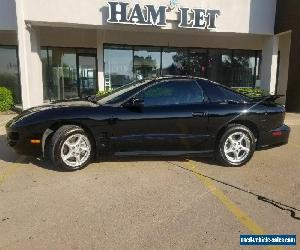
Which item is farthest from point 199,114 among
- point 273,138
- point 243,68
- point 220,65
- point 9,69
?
point 243,68

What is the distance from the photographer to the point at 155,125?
4953mm

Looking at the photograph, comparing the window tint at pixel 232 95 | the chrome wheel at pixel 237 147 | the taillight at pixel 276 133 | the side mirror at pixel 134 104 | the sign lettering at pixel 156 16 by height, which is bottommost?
the chrome wheel at pixel 237 147

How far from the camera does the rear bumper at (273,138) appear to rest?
5.38 meters

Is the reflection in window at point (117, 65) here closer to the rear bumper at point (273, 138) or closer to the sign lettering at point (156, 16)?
the sign lettering at point (156, 16)

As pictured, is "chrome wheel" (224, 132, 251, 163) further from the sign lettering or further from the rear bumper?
the sign lettering

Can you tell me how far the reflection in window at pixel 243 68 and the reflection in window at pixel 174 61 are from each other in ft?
8.67

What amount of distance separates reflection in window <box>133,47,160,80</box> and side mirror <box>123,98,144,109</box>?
9.44 meters

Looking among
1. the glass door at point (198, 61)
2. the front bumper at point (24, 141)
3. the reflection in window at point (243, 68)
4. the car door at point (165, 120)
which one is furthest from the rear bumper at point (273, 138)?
Result: the reflection in window at point (243, 68)

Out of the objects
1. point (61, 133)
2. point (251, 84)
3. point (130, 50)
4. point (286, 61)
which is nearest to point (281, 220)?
point (61, 133)

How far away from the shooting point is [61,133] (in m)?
4.66

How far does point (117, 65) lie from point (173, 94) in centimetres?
920

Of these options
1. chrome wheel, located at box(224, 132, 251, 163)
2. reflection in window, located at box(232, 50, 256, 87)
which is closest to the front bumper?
chrome wheel, located at box(224, 132, 251, 163)

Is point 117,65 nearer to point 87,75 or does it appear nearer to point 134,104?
point 87,75

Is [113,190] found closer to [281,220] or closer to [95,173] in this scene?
[95,173]
